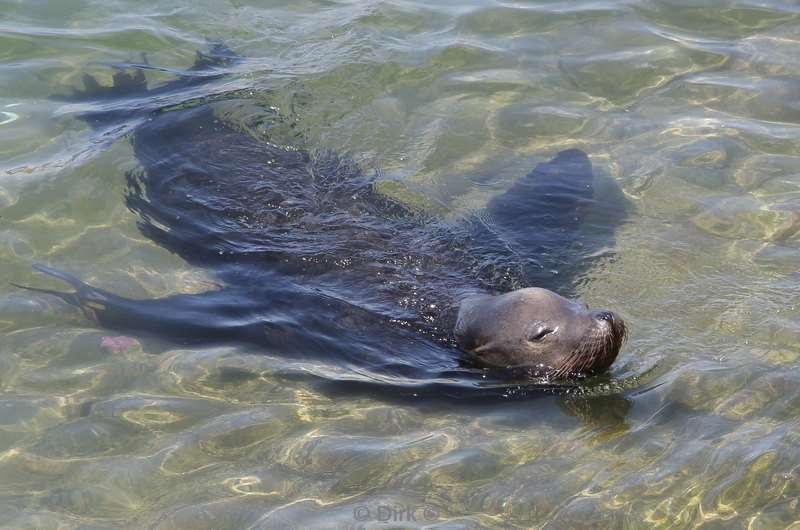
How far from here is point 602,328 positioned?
5043 millimetres

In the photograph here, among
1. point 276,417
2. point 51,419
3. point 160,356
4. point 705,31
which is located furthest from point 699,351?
point 705,31

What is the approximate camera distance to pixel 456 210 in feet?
23.1

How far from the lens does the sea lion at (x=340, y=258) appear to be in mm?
5477

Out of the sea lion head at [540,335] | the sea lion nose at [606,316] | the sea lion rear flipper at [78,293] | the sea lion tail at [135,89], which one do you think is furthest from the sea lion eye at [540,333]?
the sea lion tail at [135,89]

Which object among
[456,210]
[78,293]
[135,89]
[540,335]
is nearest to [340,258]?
[456,210]

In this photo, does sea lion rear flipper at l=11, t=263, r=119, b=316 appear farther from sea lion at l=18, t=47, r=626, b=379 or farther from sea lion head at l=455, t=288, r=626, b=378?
sea lion head at l=455, t=288, r=626, b=378

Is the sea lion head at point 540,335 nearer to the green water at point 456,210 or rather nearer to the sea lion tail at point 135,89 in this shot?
the green water at point 456,210

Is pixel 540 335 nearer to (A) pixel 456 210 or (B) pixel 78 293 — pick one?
(A) pixel 456 210

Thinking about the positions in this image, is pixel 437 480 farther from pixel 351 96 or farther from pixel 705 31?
pixel 705 31

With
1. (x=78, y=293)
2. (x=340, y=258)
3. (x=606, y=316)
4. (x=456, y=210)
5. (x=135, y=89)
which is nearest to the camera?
(x=606, y=316)

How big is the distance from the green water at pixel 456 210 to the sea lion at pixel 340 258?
24 centimetres

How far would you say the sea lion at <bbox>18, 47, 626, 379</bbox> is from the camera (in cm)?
548

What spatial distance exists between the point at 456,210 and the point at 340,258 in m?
1.22

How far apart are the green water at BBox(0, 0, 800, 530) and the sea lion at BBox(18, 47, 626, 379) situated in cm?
24
